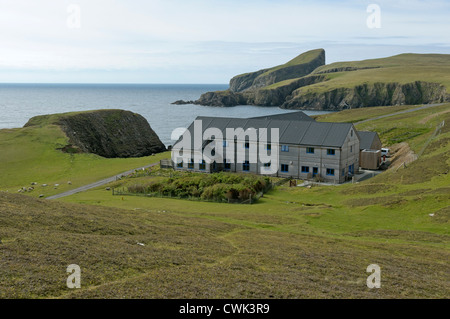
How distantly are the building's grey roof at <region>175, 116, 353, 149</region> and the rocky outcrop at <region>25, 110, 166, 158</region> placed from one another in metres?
37.8

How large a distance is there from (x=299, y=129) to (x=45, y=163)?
4630 cm

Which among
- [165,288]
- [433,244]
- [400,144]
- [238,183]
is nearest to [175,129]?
[400,144]

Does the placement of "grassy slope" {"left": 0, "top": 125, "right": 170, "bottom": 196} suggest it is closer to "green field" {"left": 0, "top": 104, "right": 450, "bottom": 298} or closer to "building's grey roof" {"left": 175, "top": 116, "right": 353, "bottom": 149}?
"green field" {"left": 0, "top": 104, "right": 450, "bottom": 298}

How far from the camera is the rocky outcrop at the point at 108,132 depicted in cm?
10300

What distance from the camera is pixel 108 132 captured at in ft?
363

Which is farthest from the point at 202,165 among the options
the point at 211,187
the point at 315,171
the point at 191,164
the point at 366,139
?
the point at 366,139

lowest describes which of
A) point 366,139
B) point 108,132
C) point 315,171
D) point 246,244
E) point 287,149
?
point 315,171

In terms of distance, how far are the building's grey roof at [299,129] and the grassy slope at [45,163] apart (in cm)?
1736

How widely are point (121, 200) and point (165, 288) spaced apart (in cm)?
3520

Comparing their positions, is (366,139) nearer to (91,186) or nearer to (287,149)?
(287,149)
